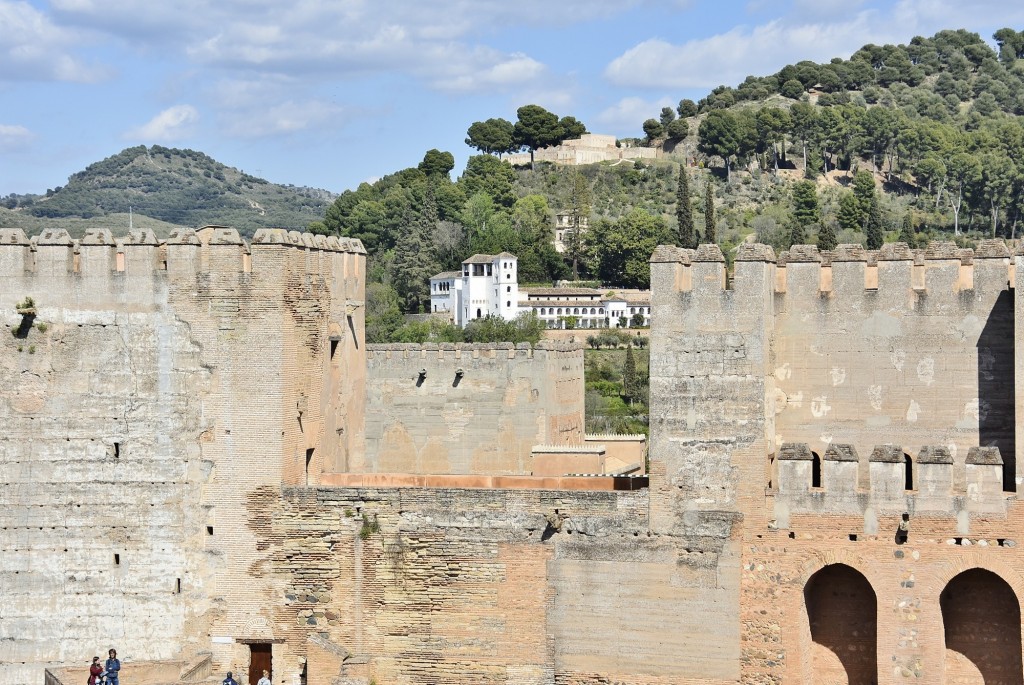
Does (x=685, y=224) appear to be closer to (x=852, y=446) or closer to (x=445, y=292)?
(x=445, y=292)

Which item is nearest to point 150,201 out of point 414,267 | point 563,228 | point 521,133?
point 521,133

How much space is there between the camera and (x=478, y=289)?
10050 cm

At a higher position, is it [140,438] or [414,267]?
[414,267]

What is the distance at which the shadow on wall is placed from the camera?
73.4 ft

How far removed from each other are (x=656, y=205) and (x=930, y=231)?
23.4 meters

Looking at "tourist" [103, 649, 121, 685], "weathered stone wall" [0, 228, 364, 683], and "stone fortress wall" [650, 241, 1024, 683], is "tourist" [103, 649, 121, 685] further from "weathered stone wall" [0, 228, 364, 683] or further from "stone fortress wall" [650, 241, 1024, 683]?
"stone fortress wall" [650, 241, 1024, 683]

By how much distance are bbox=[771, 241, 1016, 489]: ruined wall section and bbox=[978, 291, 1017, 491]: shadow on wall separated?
15mm

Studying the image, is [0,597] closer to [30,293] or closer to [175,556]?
[175,556]

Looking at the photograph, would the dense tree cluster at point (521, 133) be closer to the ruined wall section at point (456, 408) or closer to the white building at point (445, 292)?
the white building at point (445, 292)

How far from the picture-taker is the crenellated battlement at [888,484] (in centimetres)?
2122

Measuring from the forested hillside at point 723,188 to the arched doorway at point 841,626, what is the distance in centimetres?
5809

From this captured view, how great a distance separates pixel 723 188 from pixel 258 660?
381 ft

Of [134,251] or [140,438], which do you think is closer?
[140,438]

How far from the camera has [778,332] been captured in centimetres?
2338
